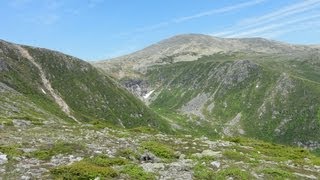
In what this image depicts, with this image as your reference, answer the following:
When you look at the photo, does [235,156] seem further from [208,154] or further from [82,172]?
[82,172]

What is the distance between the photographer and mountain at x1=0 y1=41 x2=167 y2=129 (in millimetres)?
140250

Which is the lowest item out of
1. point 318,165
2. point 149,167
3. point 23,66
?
point 318,165

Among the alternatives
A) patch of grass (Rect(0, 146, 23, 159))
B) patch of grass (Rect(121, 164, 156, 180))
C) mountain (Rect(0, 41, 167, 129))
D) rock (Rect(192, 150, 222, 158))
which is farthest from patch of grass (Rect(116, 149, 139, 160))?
mountain (Rect(0, 41, 167, 129))

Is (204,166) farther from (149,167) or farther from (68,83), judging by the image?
(68,83)

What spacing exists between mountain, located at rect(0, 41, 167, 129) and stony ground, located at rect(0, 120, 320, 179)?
296ft

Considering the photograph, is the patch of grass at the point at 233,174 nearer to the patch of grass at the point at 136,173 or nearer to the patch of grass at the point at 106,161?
the patch of grass at the point at 136,173

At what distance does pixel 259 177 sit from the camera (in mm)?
30500

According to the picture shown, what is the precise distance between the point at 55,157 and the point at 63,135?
1026 centimetres

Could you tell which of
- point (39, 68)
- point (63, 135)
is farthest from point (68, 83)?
point (63, 135)

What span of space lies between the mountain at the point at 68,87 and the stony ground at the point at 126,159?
90.1 meters

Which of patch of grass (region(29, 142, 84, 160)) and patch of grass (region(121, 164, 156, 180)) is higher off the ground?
patch of grass (region(29, 142, 84, 160))

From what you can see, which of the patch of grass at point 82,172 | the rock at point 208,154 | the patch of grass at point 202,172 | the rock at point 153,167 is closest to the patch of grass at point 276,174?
the patch of grass at point 202,172

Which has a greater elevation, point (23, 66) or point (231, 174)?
point (23, 66)

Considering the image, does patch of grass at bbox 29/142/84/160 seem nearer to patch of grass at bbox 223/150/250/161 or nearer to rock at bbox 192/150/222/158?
rock at bbox 192/150/222/158
